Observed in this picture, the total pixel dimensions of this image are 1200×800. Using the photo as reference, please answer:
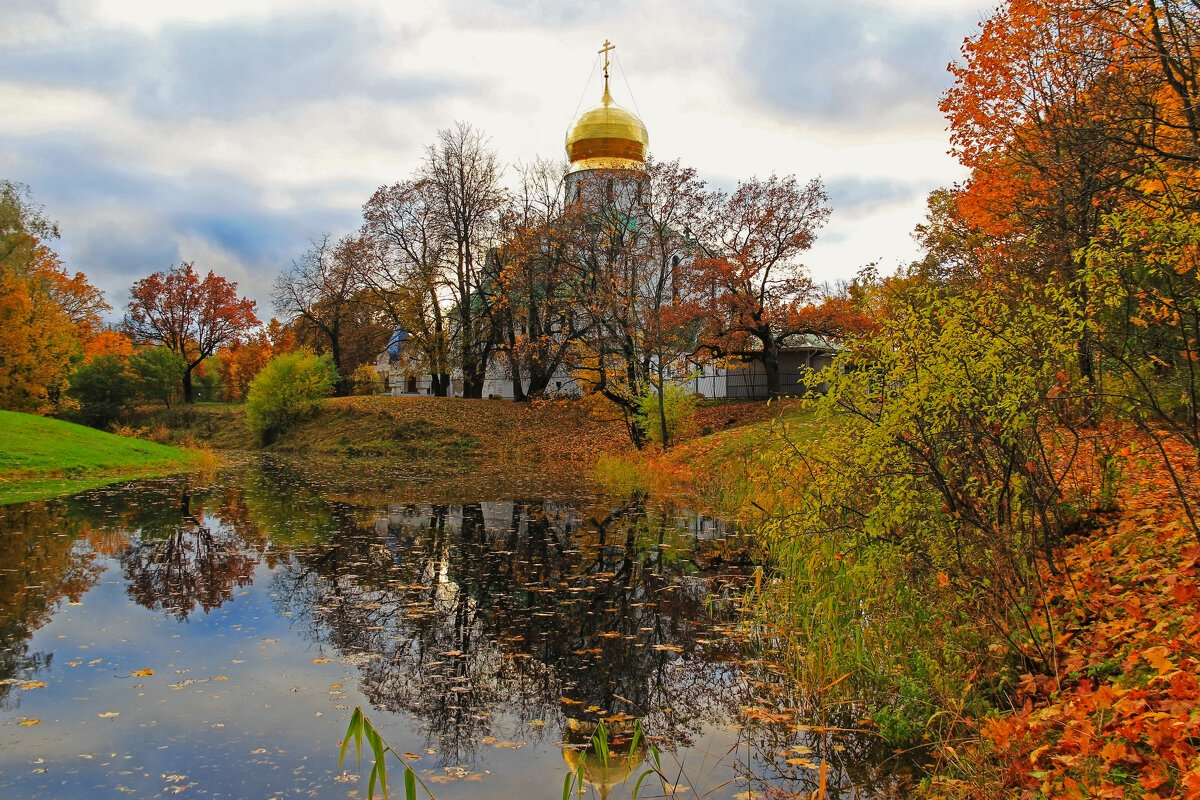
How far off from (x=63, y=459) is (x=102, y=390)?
1763 centimetres

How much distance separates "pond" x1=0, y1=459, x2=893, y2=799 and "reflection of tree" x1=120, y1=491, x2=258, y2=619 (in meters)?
0.04

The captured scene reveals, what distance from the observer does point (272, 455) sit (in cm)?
2984

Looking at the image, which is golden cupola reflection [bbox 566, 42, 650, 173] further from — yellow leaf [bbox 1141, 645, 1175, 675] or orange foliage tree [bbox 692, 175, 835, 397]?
yellow leaf [bbox 1141, 645, 1175, 675]

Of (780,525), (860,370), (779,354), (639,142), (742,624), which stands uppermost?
(639,142)

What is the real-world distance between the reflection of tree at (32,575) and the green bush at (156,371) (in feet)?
90.7

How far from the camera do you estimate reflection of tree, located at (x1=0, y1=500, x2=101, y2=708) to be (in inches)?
233

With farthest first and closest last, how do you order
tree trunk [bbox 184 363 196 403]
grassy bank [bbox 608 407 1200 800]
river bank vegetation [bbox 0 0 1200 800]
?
tree trunk [bbox 184 363 196 403], river bank vegetation [bbox 0 0 1200 800], grassy bank [bbox 608 407 1200 800]

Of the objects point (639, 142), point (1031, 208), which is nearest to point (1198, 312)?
point (1031, 208)

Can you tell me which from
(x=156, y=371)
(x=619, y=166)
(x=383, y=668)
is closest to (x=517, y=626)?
(x=383, y=668)

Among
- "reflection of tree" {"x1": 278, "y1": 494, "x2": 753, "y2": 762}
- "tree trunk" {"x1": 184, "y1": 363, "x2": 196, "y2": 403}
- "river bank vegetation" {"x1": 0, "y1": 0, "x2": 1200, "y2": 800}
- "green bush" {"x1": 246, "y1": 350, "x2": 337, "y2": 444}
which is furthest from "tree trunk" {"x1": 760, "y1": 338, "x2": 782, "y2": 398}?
"tree trunk" {"x1": 184, "y1": 363, "x2": 196, "y2": 403}

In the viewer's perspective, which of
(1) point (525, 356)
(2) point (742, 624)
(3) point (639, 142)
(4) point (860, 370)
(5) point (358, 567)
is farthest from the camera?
(3) point (639, 142)

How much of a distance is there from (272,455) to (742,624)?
26.5 m

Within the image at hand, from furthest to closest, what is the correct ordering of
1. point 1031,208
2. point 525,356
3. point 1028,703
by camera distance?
1. point 525,356
2. point 1031,208
3. point 1028,703

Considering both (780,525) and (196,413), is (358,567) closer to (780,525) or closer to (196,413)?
(780,525)
